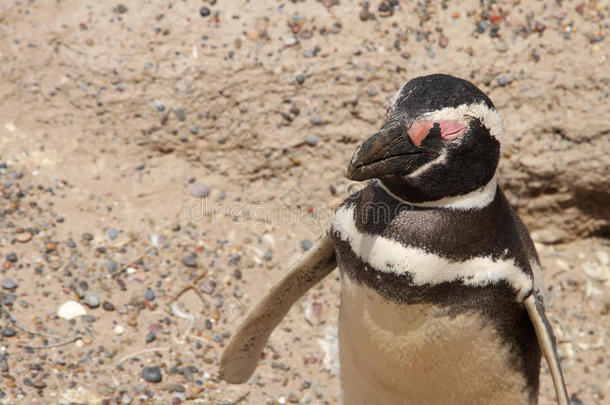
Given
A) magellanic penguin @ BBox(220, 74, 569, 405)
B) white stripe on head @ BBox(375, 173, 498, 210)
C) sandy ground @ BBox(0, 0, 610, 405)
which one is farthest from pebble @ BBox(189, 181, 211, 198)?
white stripe on head @ BBox(375, 173, 498, 210)

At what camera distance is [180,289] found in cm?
286

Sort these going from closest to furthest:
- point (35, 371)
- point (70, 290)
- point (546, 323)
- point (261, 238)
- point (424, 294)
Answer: point (424, 294) → point (546, 323) → point (35, 371) → point (70, 290) → point (261, 238)

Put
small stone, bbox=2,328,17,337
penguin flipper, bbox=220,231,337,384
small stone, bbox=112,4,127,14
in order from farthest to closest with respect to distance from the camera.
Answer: small stone, bbox=112,4,127,14 → small stone, bbox=2,328,17,337 → penguin flipper, bbox=220,231,337,384

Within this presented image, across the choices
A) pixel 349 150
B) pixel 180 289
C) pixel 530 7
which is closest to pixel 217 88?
pixel 349 150

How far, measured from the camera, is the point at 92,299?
2695 millimetres

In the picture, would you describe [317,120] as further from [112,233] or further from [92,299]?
[92,299]

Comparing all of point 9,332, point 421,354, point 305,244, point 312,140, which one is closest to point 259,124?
point 312,140

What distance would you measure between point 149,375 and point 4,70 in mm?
1501

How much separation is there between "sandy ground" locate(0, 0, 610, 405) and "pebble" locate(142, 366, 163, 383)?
15.6 inches

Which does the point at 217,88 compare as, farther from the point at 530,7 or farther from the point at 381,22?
the point at 530,7

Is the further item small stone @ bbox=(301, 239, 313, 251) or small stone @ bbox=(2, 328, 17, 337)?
small stone @ bbox=(301, 239, 313, 251)

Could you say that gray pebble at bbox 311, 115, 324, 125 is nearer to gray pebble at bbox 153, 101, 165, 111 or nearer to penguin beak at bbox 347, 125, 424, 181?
gray pebble at bbox 153, 101, 165, 111

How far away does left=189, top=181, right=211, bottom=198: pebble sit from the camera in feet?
10.3

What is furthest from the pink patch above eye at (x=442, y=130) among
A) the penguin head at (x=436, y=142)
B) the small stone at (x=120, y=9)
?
the small stone at (x=120, y=9)
